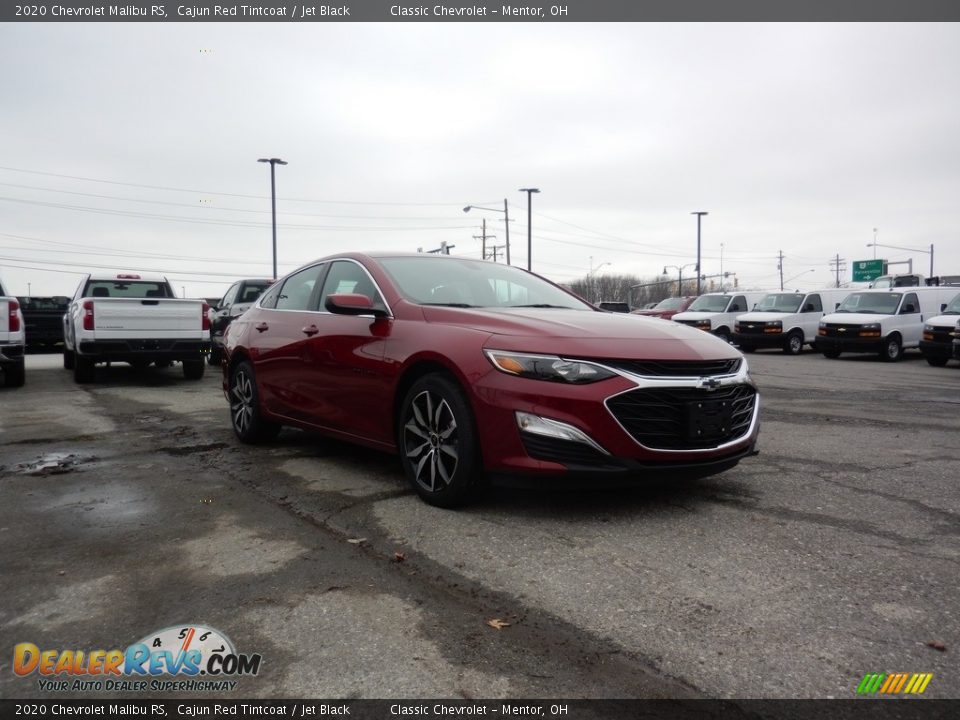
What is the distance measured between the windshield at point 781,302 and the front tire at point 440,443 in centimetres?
2159

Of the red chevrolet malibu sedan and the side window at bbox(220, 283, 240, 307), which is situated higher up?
the side window at bbox(220, 283, 240, 307)

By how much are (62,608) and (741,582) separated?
289 centimetres

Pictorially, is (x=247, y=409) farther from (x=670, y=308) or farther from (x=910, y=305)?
(x=670, y=308)

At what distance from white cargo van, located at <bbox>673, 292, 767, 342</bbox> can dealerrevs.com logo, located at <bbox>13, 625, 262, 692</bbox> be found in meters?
23.1

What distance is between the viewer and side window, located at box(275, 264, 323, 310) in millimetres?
6066

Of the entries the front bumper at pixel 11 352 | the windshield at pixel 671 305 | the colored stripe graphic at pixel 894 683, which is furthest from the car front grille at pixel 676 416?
the windshield at pixel 671 305

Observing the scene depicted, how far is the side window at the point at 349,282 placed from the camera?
5176mm

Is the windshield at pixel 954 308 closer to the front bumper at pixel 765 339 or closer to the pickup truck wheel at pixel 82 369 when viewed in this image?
the front bumper at pixel 765 339

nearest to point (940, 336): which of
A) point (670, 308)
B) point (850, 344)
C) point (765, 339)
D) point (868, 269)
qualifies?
point (850, 344)

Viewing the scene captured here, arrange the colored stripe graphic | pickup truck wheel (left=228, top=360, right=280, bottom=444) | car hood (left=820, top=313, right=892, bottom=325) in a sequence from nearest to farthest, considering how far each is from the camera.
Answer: the colored stripe graphic
pickup truck wheel (left=228, top=360, right=280, bottom=444)
car hood (left=820, top=313, right=892, bottom=325)

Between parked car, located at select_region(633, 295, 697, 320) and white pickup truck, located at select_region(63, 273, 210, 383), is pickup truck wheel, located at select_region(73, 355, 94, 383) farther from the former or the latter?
parked car, located at select_region(633, 295, 697, 320)

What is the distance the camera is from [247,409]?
259 inches

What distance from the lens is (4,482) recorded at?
5242mm

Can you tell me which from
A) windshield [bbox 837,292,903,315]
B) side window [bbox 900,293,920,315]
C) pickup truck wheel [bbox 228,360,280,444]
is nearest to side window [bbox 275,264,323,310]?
pickup truck wheel [bbox 228,360,280,444]
